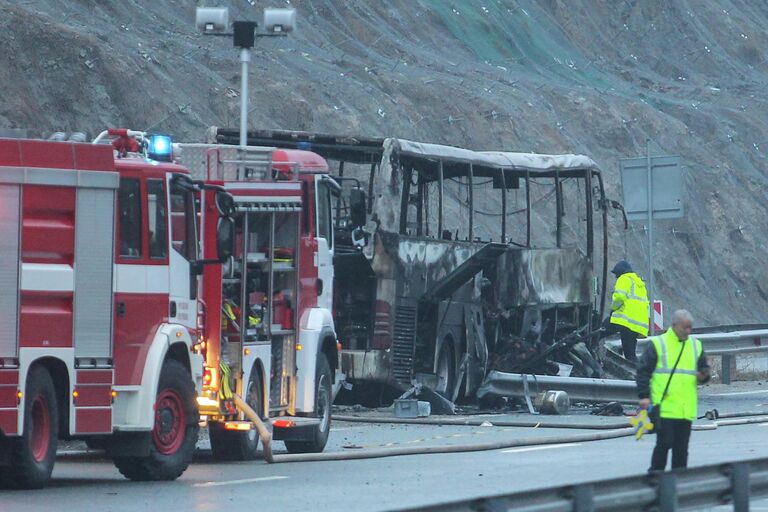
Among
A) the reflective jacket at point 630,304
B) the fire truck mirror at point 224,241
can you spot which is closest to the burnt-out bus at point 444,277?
the reflective jacket at point 630,304

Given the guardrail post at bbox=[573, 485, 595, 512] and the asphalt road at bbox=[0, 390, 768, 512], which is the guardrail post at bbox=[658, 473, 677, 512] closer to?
the guardrail post at bbox=[573, 485, 595, 512]

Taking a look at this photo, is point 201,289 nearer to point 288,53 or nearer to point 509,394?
point 509,394

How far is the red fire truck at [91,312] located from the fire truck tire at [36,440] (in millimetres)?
11

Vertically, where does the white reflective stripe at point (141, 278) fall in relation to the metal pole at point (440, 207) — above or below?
below

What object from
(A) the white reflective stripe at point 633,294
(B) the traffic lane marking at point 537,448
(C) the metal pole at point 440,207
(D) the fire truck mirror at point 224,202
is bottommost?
(B) the traffic lane marking at point 537,448

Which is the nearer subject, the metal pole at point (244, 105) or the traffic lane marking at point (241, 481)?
the traffic lane marking at point (241, 481)

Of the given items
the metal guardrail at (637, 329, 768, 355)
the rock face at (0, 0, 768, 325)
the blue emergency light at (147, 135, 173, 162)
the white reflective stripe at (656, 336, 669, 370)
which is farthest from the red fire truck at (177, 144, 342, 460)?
the rock face at (0, 0, 768, 325)

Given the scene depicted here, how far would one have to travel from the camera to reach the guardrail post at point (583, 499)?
8.71m

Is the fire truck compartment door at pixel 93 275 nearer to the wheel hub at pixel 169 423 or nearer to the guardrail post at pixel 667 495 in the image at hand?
the wheel hub at pixel 169 423

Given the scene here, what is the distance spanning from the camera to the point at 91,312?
1430 cm

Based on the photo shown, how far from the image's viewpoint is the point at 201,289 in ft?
53.9

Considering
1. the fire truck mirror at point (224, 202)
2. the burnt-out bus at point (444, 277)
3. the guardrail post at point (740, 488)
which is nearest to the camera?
the guardrail post at point (740, 488)

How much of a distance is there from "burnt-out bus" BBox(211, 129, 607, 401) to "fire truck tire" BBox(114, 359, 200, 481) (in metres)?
5.60

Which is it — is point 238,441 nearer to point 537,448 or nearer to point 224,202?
point 224,202
